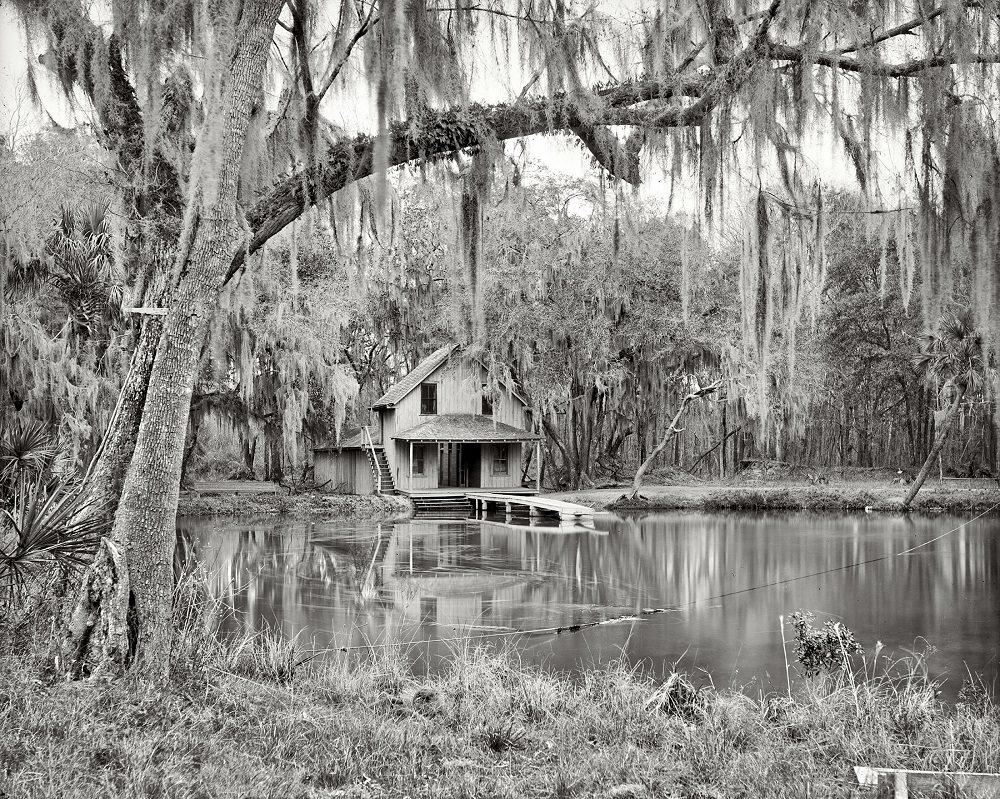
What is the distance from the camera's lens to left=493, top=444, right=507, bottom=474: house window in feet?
100

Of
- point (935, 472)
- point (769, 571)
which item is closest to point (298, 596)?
point (769, 571)

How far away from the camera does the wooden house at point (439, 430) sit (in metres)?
28.7

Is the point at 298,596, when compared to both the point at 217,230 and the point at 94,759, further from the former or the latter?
the point at 94,759

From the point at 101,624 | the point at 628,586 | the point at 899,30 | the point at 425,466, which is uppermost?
the point at 899,30

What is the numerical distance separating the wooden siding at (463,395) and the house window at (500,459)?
107cm

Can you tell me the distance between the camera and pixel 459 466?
34.2 metres

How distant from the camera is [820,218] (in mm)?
7410

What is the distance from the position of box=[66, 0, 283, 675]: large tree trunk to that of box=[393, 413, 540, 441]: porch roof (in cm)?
2211

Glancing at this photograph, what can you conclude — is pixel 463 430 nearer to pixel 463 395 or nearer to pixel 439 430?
pixel 439 430

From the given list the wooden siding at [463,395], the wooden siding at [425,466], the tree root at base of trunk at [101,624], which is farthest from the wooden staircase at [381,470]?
the tree root at base of trunk at [101,624]

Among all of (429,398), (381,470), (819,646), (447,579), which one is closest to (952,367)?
(429,398)

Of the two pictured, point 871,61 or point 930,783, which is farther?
point 871,61

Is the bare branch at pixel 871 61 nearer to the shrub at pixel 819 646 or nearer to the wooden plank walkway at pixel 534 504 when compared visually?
the shrub at pixel 819 646

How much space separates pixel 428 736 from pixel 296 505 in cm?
2150
